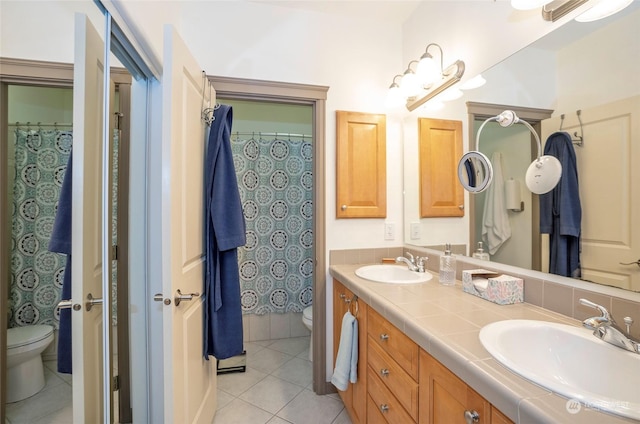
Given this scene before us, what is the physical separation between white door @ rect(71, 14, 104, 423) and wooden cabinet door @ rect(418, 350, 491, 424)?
39.5 inches

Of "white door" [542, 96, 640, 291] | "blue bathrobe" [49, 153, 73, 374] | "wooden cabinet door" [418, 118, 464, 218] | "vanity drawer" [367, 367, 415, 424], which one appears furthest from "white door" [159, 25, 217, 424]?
"white door" [542, 96, 640, 291]

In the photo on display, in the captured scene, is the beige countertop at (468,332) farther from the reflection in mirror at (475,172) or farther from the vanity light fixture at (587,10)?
the vanity light fixture at (587,10)

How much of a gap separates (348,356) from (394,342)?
50 centimetres

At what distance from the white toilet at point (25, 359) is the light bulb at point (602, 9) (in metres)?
1.83

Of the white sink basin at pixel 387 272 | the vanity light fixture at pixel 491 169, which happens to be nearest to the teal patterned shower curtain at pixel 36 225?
the white sink basin at pixel 387 272

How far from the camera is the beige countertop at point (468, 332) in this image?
533 mm

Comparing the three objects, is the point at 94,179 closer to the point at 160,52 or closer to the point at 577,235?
the point at 160,52

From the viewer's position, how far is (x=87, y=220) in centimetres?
86

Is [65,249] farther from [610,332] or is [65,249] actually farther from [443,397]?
[610,332]

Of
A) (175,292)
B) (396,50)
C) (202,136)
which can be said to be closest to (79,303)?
(175,292)

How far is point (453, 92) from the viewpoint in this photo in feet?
5.26

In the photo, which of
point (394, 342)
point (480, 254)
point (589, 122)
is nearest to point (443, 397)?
point (394, 342)

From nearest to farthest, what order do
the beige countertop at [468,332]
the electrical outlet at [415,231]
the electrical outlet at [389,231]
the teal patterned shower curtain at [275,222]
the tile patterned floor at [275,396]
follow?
the beige countertop at [468,332]
the tile patterned floor at [275,396]
the electrical outlet at [415,231]
the electrical outlet at [389,231]
the teal patterned shower curtain at [275,222]

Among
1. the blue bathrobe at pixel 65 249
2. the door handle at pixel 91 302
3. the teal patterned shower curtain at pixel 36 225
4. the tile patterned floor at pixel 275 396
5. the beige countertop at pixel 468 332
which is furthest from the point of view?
the tile patterned floor at pixel 275 396
